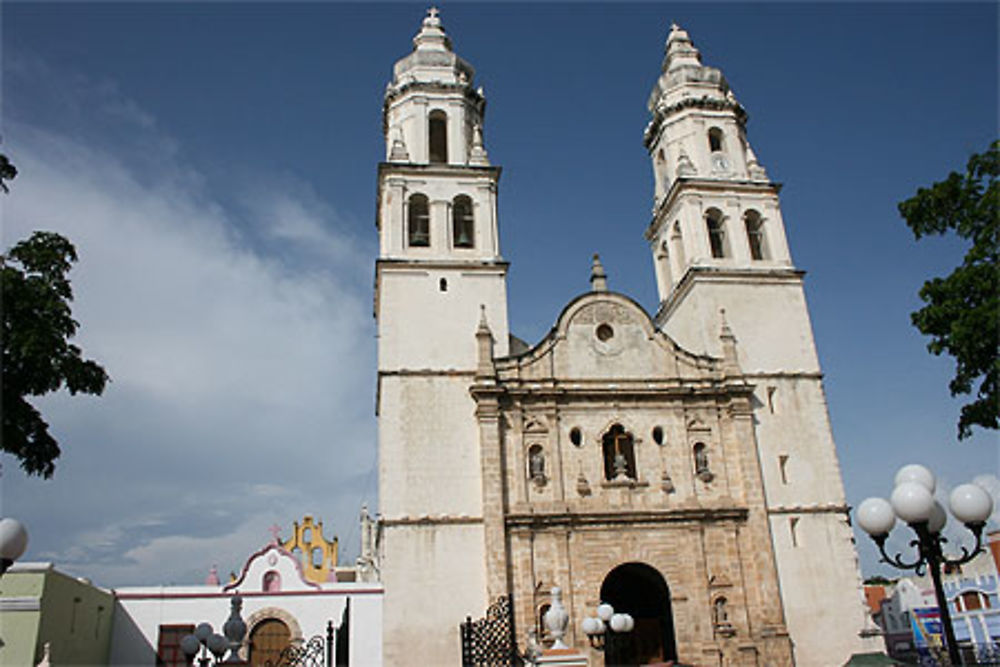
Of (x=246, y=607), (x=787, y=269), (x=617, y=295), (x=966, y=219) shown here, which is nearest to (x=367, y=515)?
(x=246, y=607)

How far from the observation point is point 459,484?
66.2 feet

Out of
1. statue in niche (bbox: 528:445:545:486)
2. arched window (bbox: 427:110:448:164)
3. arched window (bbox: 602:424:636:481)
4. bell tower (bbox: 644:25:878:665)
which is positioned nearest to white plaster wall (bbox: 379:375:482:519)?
statue in niche (bbox: 528:445:545:486)

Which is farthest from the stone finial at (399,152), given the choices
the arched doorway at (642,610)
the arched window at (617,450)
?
the arched doorway at (642,610)

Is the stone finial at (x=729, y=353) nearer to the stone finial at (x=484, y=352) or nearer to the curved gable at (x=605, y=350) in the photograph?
the curved gable at (x=605, y=350)

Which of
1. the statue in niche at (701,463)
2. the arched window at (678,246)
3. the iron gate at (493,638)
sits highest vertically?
the arched window at (678,246)

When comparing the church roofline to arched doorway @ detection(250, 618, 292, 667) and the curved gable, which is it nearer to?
the curved gable

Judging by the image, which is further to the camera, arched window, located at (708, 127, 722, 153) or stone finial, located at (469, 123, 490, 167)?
arched window, located at (708, 127, 722, 153)

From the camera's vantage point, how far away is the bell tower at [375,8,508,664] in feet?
62.5

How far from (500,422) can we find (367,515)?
66.1 feet

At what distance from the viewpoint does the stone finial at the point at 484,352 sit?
21.1 m

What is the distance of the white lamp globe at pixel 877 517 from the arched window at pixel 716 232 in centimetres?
1703

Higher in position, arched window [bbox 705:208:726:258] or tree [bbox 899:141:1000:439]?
arched window [bbox 705:208:726:258]

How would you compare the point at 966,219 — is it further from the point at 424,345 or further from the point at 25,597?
the point at 25,597

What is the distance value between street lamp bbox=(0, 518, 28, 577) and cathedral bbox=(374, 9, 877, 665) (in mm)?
11652
